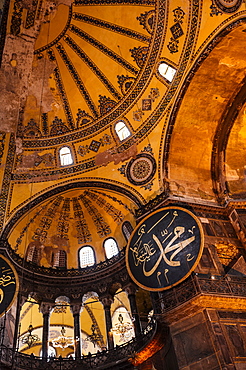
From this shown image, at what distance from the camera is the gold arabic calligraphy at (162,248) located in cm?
1017

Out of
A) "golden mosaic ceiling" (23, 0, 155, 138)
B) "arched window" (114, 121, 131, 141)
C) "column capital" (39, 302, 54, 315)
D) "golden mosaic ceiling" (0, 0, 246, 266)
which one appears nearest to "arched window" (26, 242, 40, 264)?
"golden mosaic ceiling" (0, 0, 246, 266)

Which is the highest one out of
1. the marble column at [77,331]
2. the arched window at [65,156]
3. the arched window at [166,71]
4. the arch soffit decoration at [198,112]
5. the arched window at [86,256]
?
the arched window at [166,71]

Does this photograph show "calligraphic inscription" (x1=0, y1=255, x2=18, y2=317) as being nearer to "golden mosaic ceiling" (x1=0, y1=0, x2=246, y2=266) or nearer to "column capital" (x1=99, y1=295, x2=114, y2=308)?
"golden mosaic ceiling" (x1=0, y1=0, x2=246, y2=266)

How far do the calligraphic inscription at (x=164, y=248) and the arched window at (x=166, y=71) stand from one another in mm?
4602

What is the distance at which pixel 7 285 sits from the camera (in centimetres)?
1061

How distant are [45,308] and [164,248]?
15.9 ft

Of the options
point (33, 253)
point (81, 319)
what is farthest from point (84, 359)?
point (33, 253)

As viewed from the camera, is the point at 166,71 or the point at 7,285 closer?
the point at 7,285

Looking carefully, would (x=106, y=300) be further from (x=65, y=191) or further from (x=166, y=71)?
(x=166, y=71)

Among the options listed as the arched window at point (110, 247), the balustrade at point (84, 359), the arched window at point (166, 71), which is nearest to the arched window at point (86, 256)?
the arched window at point (110, 247)

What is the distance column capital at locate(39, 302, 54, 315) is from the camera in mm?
12688

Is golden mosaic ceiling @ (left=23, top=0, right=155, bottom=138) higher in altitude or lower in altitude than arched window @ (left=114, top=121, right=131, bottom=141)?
higher

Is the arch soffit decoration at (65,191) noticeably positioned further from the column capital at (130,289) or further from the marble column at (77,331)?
the marble column at (77,331)

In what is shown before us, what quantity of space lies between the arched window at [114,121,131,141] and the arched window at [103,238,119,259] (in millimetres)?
3677
